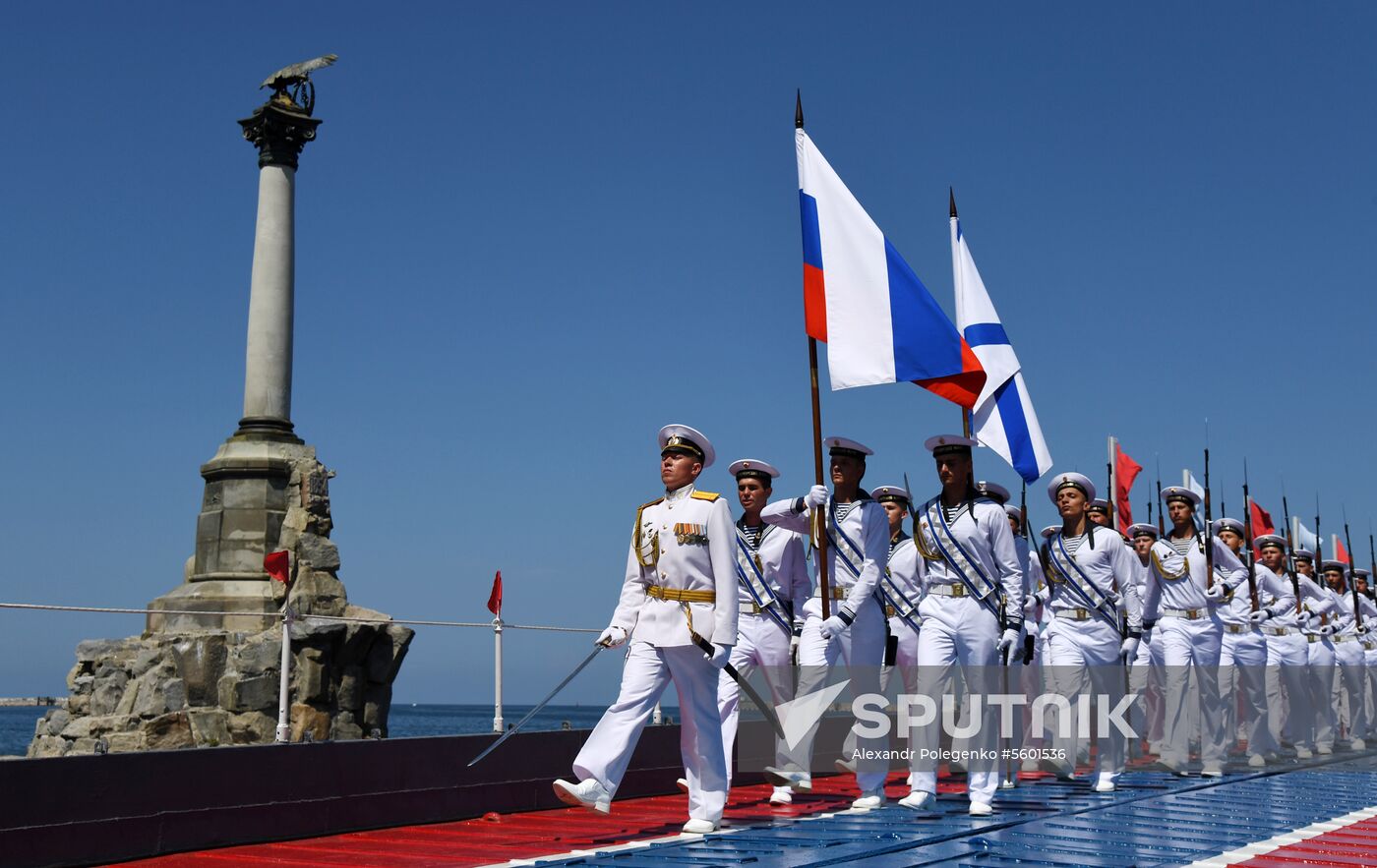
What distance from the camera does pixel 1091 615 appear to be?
10469 mm

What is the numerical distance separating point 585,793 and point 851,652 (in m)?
2.56

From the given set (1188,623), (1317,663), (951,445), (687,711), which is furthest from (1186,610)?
(687,711)

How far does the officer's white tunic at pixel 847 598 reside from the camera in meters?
8.93

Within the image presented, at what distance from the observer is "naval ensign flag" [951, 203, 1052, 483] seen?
11219mm


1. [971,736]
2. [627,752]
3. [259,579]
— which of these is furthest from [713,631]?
[259,579]

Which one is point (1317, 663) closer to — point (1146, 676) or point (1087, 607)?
point (1146, 676)

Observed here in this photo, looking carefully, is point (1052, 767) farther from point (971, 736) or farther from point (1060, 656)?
point (971, 736)

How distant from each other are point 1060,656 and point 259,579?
46.4ft

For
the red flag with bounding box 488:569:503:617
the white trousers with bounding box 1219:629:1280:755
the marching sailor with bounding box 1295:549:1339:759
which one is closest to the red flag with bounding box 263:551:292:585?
the red flag with bounding box 488:569:503:617

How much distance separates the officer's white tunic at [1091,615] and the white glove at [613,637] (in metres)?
4.07

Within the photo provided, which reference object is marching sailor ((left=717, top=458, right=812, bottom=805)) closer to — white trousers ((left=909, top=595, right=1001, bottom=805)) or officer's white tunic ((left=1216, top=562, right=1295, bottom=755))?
white trousers ((left=909, top=595, right=1001, bottom=805))

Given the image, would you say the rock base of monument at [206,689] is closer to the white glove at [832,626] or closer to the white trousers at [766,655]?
the white trousers at [766,655]

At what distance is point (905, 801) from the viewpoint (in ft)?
28.4

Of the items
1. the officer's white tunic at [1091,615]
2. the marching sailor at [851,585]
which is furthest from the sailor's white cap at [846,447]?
the officer's white tunic at [1091,615]
